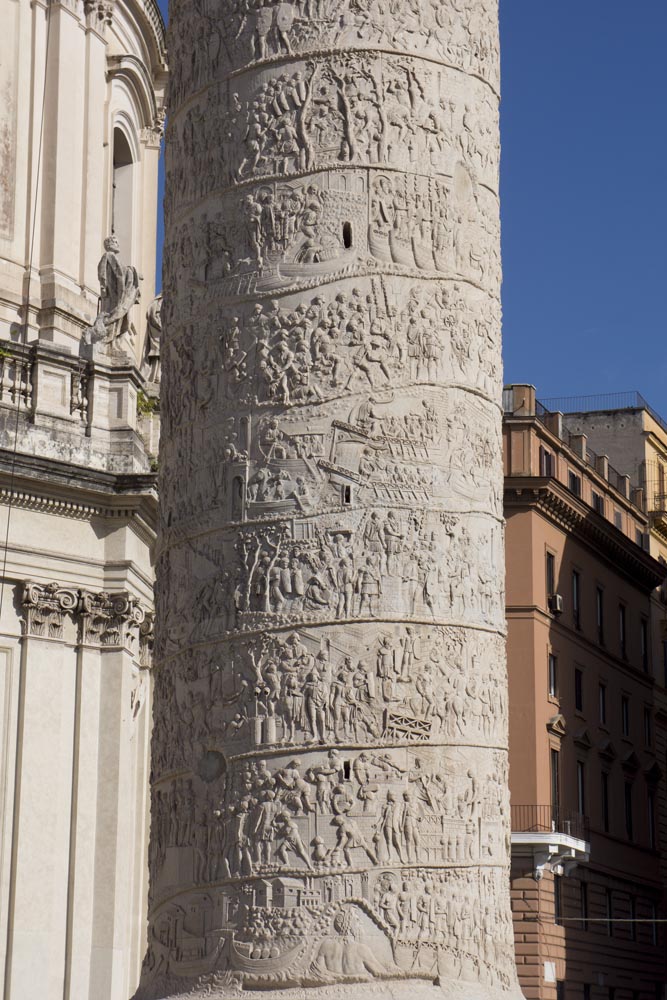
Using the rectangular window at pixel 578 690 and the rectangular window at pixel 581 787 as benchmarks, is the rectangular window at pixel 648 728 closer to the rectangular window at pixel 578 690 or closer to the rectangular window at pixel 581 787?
the rectangular window at pixel 578 690

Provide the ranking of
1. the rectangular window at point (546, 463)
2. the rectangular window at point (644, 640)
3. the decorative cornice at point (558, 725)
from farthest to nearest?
the rectangular window at point (644, 640), the rectangular window at point (546, 463), the decorative cornice at point (558, 725)

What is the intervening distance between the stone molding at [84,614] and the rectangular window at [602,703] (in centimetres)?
2101

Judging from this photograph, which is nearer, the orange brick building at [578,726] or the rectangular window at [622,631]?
the orange brick building at [578,726]

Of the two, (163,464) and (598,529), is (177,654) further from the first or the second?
(598,529)

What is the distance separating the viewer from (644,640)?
47312 millimetres

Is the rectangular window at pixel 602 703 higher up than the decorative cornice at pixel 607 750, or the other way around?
the rectangular window at pixel 602 703

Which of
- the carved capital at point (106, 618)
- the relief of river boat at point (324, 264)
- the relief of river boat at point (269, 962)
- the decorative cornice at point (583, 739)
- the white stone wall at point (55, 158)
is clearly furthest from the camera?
the decorative cornice at point (583, 739)

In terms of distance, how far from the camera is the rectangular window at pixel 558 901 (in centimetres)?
3731

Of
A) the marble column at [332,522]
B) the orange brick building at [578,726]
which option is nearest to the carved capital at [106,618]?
the marble column at [332,522]

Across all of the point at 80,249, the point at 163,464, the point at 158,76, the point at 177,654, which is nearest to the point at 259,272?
the point at 163,464

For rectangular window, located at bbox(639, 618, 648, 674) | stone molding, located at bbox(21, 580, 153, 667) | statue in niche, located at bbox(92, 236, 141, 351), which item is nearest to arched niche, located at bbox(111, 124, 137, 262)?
statue in niche, located at bbox(92, 236, 141, 351)

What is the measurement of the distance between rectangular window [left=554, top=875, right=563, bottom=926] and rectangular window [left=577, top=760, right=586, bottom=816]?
1.87 m

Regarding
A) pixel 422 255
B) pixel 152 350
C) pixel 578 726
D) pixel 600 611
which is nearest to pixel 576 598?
pixel 600 611

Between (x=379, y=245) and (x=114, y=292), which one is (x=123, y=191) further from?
(x=379, y=245)
